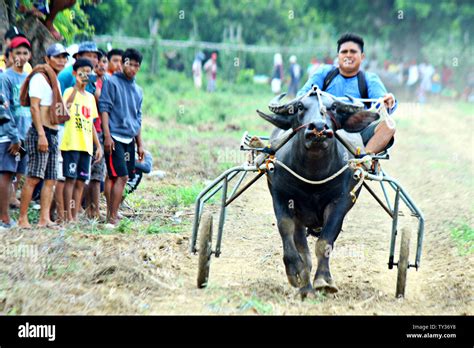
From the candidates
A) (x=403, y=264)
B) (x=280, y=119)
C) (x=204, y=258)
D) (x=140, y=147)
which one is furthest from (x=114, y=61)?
(x=403, y=264)

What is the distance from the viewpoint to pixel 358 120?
6473 millimetres

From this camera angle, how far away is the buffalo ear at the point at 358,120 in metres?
6.44

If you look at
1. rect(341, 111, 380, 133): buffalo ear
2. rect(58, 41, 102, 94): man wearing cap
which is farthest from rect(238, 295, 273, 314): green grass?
rect(58, 41, 102, 94): man wearing cap

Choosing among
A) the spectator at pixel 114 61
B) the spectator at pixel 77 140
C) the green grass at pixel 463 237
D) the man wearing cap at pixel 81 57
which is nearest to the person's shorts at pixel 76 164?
the spectator at pixel 77 140

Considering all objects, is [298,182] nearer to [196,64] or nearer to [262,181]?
[262,181]

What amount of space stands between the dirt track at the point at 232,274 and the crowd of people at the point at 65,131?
0.80m

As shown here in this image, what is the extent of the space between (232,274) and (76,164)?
2226 millimetres

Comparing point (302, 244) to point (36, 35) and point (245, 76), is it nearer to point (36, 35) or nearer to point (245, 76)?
point (36, 35)

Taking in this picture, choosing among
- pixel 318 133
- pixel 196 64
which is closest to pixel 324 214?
pixel 318 133

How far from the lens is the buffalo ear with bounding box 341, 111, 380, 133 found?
6.44 m

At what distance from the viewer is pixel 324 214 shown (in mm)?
6703

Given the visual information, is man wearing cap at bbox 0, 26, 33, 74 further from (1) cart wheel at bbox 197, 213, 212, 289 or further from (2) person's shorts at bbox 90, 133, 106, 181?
(1) cart wheel at bbox 197, 213, 212, 289
